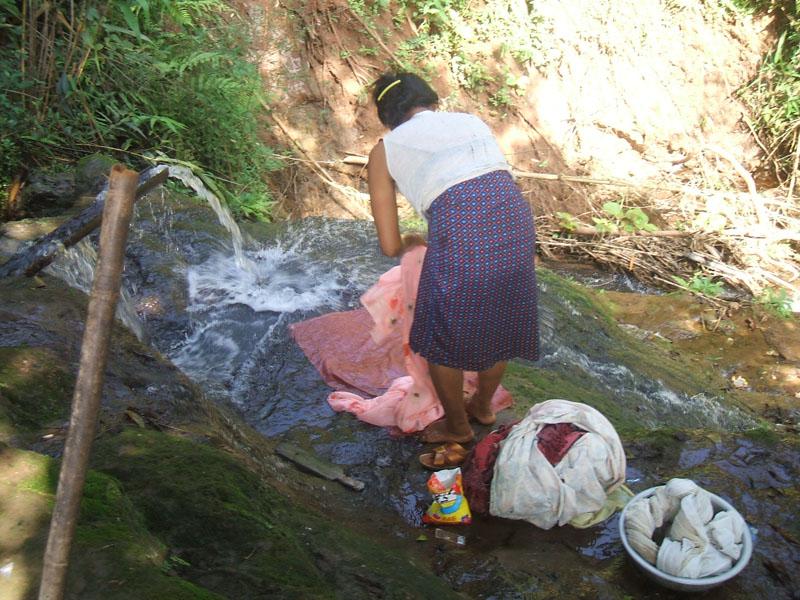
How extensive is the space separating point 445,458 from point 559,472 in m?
0.60

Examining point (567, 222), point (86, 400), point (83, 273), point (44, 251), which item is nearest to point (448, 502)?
point (86, 400)

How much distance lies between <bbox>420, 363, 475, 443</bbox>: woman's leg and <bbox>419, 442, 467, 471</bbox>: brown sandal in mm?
96

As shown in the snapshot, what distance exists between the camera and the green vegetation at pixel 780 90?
386 inches

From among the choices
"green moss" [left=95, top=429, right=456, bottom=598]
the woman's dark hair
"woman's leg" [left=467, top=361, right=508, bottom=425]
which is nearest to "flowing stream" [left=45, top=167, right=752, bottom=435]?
"woman's leg" [left=467, top=361, right=508, bottom=425]

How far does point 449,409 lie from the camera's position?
308cm

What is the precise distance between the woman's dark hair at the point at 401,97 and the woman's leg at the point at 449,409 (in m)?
1.10

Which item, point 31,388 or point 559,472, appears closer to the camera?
point 31,388

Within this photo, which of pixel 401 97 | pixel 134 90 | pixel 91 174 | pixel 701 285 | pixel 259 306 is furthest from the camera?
pixel 701 285

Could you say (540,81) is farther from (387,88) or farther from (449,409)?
(449,409)

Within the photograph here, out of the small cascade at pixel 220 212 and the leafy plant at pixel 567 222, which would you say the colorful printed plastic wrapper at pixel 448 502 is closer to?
the small cascade at pixel 220 212

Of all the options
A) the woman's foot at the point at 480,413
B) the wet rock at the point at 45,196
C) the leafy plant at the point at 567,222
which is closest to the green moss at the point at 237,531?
the woman's foot at the point at 480,413

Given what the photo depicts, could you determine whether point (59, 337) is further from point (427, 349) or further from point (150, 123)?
point (150, 123)

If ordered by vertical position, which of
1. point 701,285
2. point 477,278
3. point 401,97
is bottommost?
point 701,285

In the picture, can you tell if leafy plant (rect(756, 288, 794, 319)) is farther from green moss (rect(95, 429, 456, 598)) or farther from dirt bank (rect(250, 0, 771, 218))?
green moss (rect(95, 429, 456, 598))
